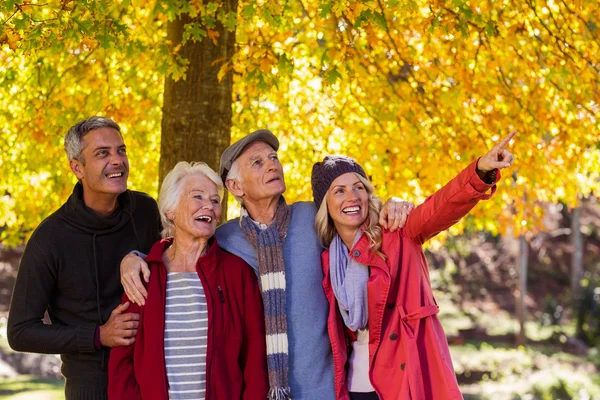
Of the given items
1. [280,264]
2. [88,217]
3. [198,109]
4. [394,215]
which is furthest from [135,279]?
[198,109]

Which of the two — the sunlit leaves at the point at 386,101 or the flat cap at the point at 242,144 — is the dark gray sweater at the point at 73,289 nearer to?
the flat cap at the point at 242,144

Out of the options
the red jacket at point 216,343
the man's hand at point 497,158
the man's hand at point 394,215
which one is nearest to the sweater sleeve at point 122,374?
the red jacket at point 216,343

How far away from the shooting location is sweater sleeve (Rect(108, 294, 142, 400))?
3.91 m

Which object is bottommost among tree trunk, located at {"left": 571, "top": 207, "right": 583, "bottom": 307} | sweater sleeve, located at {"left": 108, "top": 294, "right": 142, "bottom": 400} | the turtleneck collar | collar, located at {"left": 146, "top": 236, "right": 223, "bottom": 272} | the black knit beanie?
sweater sleeve, located at {"left": 108, "top": 294, "right": 142, "bottom": 400}

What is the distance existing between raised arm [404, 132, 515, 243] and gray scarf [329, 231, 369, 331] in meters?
0.37

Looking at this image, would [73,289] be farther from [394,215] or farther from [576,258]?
[576,258]

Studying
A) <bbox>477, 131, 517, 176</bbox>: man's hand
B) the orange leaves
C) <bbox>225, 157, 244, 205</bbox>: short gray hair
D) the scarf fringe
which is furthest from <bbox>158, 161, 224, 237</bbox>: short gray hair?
the orange leaves

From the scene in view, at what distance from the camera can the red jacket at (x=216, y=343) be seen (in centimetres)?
382

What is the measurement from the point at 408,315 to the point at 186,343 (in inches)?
40.5

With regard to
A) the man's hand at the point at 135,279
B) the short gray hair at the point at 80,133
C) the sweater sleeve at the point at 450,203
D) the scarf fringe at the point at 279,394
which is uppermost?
the short gray hair at the point at 80,133

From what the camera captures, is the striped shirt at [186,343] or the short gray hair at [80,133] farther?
the short gray hair at [80,133]

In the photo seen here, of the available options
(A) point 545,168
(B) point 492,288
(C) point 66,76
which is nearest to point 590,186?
(A) point 545,168

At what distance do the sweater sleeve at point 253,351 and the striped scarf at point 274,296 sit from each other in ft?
0.13

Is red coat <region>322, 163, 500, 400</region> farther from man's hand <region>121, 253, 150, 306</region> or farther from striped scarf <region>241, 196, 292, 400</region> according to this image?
man's hand <region>121, 253, 150, 306</region>
